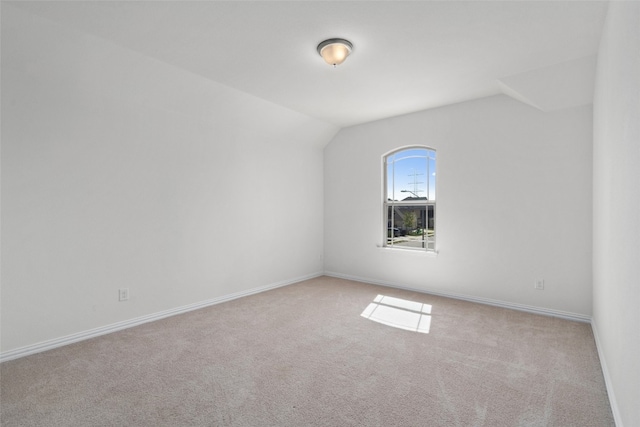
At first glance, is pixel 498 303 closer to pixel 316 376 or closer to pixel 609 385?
pixel 609 385

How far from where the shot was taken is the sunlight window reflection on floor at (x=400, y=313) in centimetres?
338

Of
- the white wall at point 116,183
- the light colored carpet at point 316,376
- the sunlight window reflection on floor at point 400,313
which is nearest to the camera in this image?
the light colored carpet at point 316,376

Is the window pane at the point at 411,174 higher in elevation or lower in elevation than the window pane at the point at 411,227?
higher

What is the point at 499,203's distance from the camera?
3973 mm

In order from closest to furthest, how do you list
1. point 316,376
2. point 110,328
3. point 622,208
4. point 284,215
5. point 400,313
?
point 622,208, point 316,376, point 110,328, point 400,313, point 284,215

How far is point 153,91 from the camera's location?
332 cm

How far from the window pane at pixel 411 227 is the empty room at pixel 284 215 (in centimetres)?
3

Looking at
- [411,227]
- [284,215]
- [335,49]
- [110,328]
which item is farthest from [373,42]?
[110,328]

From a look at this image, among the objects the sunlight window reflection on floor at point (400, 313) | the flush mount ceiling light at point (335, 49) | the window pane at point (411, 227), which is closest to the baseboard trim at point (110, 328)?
the sunlight window reflection on floor at point (400, 313)

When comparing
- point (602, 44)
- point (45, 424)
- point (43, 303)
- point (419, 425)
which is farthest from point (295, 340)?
point (602, 44)

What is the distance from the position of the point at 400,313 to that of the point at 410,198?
1.91 m

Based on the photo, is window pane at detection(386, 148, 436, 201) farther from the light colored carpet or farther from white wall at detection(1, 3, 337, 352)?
the light colored carpet

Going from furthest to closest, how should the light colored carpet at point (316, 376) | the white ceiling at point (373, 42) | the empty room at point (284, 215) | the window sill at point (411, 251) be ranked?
the window sill at point (411, 251) → the white ceiling at point (373, 42) → the empty room at point (284, 215) → the light colored carpet at point (316, 376)

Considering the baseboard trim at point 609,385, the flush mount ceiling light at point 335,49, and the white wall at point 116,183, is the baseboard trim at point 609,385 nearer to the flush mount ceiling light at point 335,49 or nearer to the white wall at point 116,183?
the flush mount ceiling light at point 335,49
